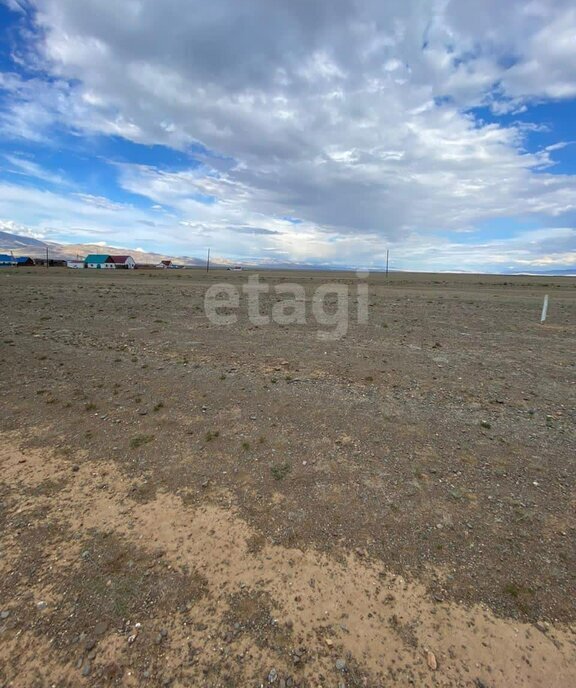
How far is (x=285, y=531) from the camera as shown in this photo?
3076 mm

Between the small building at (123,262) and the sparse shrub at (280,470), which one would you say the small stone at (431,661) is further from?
the small building at (123,262)

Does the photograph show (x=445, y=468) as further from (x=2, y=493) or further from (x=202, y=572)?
(x=2, y=493)

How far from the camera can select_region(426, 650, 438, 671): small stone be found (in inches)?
83.6

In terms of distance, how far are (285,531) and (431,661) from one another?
1.35m

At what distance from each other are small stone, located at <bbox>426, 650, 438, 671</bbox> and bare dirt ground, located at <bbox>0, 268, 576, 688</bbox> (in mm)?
21

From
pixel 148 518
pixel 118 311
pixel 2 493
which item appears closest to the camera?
pixel 148 518

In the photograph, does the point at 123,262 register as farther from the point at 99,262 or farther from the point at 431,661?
the point at 431,661

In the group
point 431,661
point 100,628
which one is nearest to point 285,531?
point 431,661

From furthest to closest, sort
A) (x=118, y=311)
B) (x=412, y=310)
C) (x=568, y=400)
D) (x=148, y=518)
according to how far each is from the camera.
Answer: (x=412, y=310)
(x=118, y=311)
(x=568, y=400)
(x=148, y=518)

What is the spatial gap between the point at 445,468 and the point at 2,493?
15.6 feet

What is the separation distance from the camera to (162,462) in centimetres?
402

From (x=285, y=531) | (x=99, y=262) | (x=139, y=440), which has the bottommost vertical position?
(x=285, y=531)

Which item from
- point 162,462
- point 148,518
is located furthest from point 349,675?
point 162,462

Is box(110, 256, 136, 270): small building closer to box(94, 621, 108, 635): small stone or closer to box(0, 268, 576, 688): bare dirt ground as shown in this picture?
box(0, 268, 576, 688): bare dirt ground
